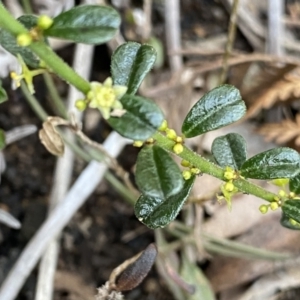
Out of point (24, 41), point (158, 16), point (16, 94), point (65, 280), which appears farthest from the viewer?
point (158, 16)

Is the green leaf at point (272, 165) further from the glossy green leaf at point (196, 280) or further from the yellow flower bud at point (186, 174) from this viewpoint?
the glossy green leaf at point (196, 280)

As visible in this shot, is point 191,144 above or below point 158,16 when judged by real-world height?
below

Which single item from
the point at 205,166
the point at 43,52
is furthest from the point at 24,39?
the point at 205,166

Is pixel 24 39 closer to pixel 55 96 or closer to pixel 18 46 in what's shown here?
pixel 18 46

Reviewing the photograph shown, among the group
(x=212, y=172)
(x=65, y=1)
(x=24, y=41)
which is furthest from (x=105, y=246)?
(x=24, y=41)

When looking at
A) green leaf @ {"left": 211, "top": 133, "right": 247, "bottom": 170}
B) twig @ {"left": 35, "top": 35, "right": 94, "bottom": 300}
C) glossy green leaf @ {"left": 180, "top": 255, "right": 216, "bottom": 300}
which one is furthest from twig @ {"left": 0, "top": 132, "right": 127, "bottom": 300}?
green leaf @ {"left": 211, "top": 133, "right": 247, "bottom": 170}

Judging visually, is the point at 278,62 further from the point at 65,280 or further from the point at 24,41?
the point at 24,41

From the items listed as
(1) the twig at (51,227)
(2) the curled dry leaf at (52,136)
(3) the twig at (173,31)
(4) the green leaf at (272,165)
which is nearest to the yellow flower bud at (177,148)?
(4) the green leaf at (272,165)
